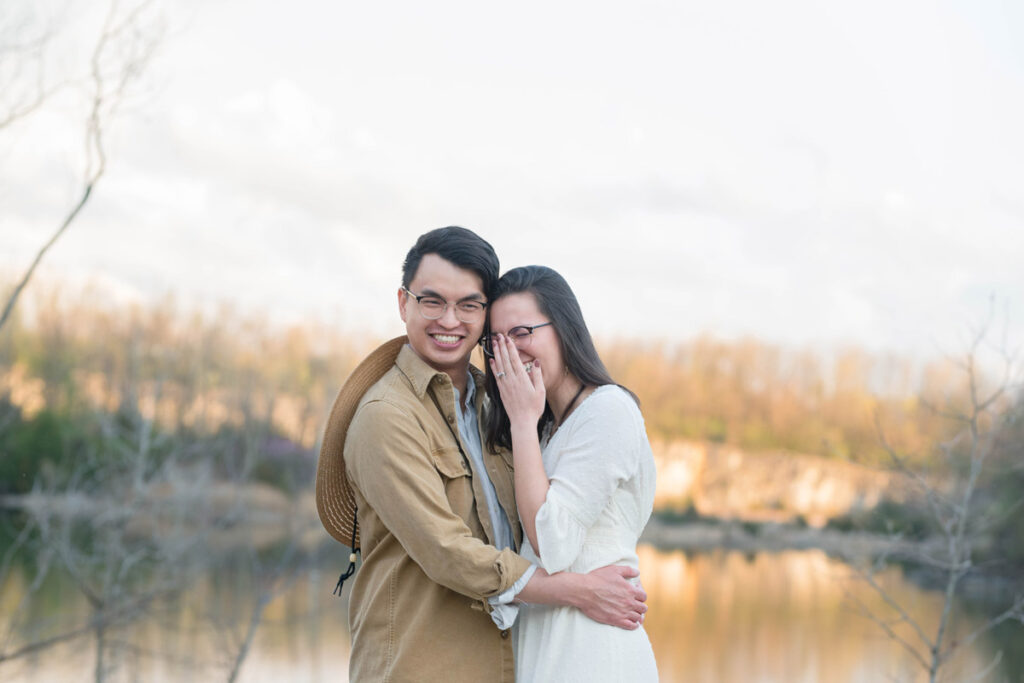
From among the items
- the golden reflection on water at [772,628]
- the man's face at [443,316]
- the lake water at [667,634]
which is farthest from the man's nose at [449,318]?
→ the golden reflection on water at [772,628]

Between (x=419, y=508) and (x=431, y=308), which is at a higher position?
(x=431, y=308)

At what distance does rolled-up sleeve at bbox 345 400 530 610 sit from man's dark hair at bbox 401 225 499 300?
395mm

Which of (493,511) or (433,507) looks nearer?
(433,507)

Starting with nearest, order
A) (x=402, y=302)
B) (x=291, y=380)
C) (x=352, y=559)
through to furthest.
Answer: (x=352, y=559)
(x=402, y=302)
(x=291, y=380)

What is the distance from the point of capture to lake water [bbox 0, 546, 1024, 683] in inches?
444

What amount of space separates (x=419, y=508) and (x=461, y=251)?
631 mm

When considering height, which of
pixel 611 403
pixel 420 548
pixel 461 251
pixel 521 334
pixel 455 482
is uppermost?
pixel 461 251

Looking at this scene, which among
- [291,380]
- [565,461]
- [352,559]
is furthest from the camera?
[291,380]

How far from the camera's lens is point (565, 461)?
2.29 meters

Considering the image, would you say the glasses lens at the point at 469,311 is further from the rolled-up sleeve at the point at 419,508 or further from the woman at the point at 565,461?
the rolled-up sleeve at the point at 419,508

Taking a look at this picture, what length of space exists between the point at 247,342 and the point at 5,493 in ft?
30.7

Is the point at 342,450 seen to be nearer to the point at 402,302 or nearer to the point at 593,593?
the point at 402,302

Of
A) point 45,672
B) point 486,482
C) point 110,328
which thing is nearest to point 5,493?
point 110,328

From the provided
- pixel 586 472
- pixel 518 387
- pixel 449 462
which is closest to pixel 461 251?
pixel 518 387
